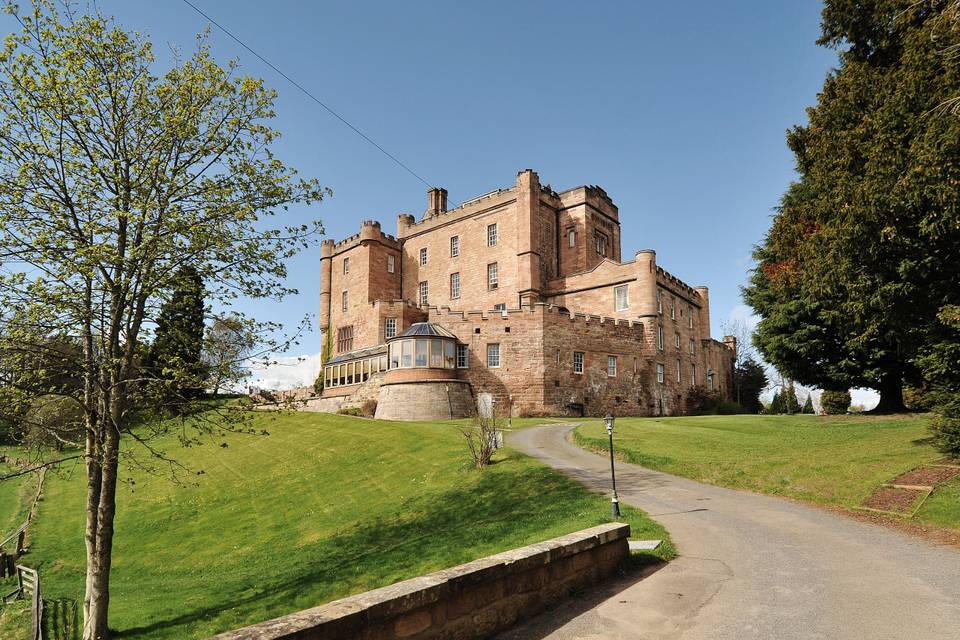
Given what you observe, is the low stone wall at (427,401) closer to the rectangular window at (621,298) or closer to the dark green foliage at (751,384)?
the rectangular window at (621,298)

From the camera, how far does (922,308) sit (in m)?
17.8

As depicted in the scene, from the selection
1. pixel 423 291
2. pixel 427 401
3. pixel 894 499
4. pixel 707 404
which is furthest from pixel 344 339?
pixel 894 499

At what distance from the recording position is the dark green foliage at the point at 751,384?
64500 millimetres

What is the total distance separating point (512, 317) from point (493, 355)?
10.3ft

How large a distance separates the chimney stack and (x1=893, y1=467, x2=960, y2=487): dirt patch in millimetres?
51411

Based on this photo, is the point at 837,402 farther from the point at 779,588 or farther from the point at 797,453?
the point at 779,588

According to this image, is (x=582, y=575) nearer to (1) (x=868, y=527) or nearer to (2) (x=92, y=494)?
(1) (x=868, y=527)

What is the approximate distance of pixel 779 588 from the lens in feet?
26.2

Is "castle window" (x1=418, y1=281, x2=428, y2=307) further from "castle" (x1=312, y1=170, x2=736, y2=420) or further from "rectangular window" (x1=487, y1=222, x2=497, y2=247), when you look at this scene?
"rectangular window" (x1=487, y1=222, x2=497, y2=247)

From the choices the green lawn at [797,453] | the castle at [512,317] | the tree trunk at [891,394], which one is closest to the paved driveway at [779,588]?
the green lawn at [797,453]

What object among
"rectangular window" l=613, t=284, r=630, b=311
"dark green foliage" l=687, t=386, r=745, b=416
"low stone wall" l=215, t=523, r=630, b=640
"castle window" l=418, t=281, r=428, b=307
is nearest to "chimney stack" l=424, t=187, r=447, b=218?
"castle window" l=418, t=281, r=428, b=307

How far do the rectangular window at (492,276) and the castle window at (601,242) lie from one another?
988 cm

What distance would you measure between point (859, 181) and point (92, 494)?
71.2 ft

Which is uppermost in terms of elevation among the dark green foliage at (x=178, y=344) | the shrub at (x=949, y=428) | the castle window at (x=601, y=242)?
the castle window at (x=601, y=242)
